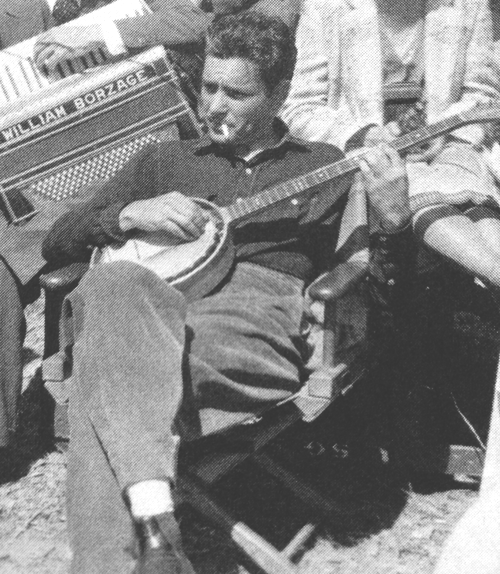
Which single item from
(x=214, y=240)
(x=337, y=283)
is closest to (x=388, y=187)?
(x=337, y=283)

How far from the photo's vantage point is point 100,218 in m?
2.68

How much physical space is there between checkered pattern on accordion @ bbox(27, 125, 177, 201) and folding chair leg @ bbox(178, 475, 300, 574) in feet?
5.67

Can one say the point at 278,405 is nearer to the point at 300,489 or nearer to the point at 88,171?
the point at 300,489

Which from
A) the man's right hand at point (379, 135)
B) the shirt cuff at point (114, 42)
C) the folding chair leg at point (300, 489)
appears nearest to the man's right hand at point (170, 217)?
the man's right hand at point (379, 135)

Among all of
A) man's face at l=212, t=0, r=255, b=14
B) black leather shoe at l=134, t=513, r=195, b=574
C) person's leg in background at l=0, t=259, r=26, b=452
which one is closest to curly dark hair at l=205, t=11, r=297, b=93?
person's leg in background at l=0, t=259, r=26, b=452

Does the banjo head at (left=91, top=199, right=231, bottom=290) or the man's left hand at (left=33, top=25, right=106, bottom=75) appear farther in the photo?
the man's left hand at (left=33, top=25, right=106, bottom=75)

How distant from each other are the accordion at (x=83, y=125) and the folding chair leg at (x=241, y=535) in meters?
1.72

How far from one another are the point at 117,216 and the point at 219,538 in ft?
4.08

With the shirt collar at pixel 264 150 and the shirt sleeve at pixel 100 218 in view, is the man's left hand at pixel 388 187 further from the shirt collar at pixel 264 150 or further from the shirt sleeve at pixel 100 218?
the shirt sleeve at pixel 100 218

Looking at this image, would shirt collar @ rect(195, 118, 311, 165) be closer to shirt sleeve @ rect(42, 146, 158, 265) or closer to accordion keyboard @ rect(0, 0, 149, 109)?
shirt sleeve @ rect(42, 146, 158, 265)

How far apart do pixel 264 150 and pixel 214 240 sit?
510mm

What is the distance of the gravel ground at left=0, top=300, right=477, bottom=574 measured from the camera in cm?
259

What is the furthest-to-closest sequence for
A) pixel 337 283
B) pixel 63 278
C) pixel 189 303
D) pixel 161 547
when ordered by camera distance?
pixel 63 278
pixel 189 303
pixel 337 283
pixel 161 547

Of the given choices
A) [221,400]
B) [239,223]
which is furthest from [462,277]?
[221,400]
